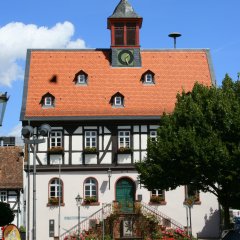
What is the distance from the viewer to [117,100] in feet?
149

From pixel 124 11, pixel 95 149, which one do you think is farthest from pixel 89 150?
pixel 124 11

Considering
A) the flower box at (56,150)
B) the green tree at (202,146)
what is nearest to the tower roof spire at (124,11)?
the flower box at (56,150)

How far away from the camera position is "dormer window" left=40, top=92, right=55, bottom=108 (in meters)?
45.0

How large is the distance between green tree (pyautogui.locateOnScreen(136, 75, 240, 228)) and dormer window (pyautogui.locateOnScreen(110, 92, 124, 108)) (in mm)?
9592

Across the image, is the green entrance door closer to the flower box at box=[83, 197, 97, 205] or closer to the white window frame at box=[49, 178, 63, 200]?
the flower box at box=[83, 197, 97, 205]

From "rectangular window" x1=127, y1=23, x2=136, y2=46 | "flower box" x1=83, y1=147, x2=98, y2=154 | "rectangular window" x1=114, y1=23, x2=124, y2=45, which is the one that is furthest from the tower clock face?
"flower box" x1=83, y1=147, x2=98, y2=154

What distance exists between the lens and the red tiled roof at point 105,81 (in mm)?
44906

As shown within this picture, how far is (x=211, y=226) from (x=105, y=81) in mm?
13039

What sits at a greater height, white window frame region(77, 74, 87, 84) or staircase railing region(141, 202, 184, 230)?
white window frame region(77, 74, 87, 84)

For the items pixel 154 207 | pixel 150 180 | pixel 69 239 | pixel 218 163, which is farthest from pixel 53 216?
pixel 218 163

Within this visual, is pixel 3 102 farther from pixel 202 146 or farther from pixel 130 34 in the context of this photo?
pixel 130 34

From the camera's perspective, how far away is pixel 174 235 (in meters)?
39.2

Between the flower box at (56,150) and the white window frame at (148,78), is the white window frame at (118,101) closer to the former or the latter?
the white window frame at (148,78)

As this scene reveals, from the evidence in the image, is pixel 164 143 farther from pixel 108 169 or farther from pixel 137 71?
pixel 137 71
